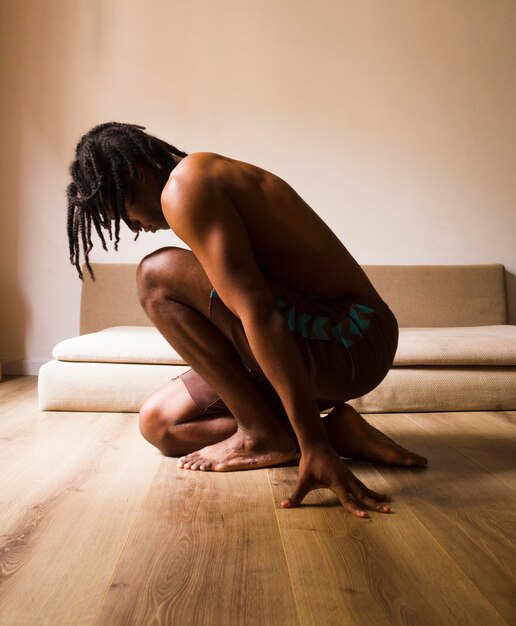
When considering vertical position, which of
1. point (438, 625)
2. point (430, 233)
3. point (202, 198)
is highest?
point (430, 233)

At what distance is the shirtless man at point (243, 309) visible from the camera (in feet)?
4.47

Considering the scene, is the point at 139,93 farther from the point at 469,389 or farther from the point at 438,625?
the point at 438,625

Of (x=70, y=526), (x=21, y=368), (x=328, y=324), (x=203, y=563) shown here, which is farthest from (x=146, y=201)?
(x=21, y=368)

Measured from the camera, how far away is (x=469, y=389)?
8.43 ft

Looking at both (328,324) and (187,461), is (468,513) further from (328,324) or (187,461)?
(187,461)

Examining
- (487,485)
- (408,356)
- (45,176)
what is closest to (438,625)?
(487,485)

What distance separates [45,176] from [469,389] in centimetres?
266

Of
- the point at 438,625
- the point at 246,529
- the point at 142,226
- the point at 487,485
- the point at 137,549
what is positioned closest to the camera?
the point at 438,625

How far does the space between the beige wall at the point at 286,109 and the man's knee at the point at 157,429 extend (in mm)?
2116

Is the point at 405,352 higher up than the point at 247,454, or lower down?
higher up

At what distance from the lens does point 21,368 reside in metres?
3.77

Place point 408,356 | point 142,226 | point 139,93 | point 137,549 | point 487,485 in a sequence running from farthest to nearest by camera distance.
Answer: point 139,93, point 408,356, point 142,226, point 487,485, point 137,549

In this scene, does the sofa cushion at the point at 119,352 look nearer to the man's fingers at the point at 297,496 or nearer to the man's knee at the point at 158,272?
the man's knee at the point at 158,272

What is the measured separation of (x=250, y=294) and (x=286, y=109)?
266 cm
